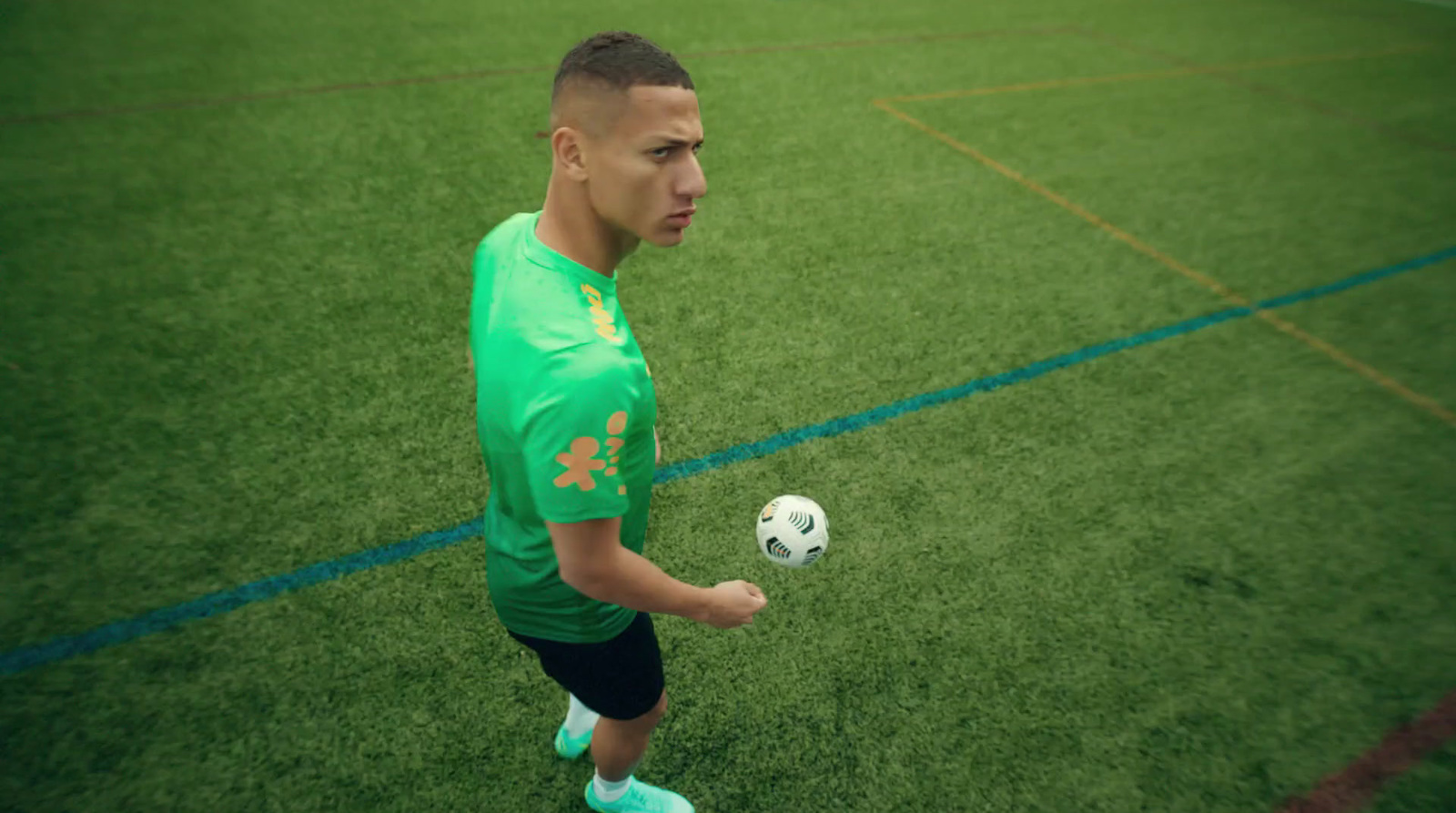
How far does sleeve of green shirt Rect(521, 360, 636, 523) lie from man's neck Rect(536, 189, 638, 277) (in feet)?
1.02

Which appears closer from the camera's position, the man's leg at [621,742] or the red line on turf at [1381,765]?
the man's leg at [621,742]

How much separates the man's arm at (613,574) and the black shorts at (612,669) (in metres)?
0.34

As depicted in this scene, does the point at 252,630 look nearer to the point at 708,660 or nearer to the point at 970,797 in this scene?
the point at 708,660

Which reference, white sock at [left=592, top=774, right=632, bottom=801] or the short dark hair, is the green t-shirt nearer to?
the short dark hair

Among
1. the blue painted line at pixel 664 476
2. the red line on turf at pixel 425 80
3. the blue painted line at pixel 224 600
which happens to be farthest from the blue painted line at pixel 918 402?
the red line on turf at pixel 425 80

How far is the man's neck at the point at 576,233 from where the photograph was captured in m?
1.46

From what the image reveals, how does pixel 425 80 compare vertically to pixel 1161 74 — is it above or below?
above

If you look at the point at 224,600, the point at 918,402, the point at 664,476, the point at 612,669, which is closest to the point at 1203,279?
the point at 918,402

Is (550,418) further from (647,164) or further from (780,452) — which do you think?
(780,452)

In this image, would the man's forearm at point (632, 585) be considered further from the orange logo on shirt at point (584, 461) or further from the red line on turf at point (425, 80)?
the red line on turf at point (425, 80)

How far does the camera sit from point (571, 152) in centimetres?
145

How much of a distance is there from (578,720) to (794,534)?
906 millimetres

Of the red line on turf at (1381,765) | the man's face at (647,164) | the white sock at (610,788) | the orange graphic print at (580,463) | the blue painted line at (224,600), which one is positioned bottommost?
the red line on turf at (1381,765)

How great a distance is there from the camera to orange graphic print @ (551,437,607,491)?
1272 mm
